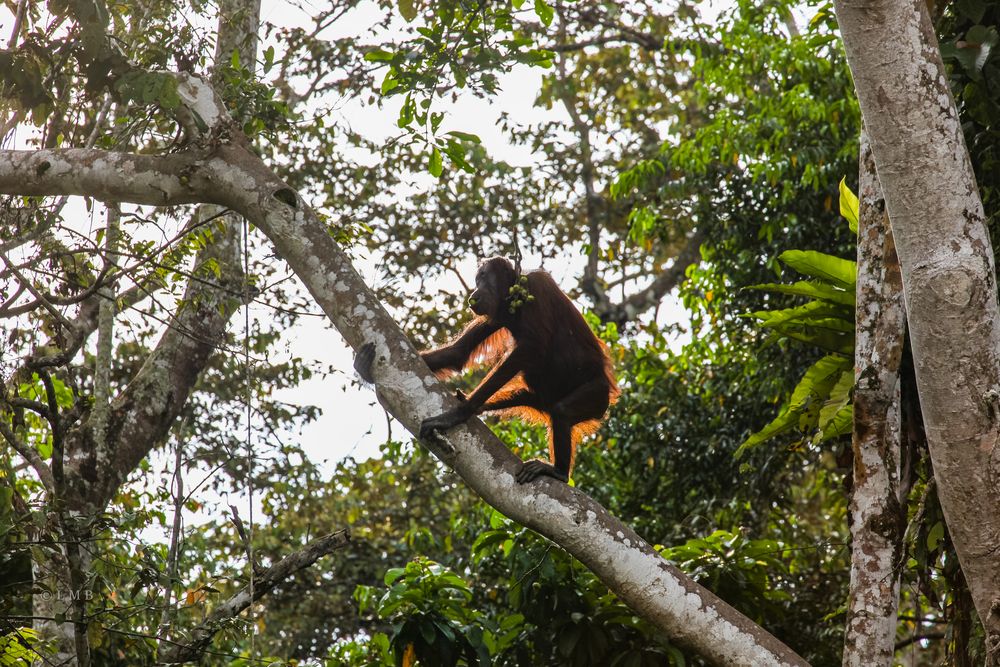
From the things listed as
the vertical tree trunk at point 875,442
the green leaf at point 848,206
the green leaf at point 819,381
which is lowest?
the vertical tree trunk at point 875,442

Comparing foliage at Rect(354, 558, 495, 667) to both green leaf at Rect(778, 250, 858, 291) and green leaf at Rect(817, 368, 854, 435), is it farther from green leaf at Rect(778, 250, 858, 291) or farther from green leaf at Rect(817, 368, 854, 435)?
green leaf at Rect(778, 250, 858, 291)

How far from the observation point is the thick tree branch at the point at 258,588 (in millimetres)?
3941

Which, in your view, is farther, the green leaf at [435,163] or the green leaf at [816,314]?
the green leaf at [435,163]

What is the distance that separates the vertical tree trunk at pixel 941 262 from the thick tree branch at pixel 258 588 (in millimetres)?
2202

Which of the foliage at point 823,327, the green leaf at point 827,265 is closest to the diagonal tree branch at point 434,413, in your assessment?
the foliage at point 823,327

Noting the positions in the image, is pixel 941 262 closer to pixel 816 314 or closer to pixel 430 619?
pixel 816 314

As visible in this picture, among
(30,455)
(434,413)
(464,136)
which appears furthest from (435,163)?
(30,455)

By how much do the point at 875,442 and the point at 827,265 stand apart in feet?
2.92

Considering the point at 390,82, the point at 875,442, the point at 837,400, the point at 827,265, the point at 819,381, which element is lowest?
the point at 875,442

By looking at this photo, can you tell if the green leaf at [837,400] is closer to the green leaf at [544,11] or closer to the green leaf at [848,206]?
the green leaf at [848,206]

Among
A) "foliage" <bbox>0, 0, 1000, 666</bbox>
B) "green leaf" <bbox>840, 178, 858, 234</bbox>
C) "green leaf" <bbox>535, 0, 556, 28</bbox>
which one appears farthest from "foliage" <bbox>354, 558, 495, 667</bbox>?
"green leaf" <bbox>535, 0, 556, 28</bbox>

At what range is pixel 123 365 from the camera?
8266mm

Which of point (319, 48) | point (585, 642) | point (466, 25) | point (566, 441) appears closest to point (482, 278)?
point (566, 441)

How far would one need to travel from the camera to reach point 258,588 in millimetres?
4090
